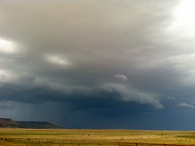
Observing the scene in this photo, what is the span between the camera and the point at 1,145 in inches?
2202

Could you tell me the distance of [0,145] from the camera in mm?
55719

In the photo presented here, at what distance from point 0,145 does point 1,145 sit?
0.29 metres
